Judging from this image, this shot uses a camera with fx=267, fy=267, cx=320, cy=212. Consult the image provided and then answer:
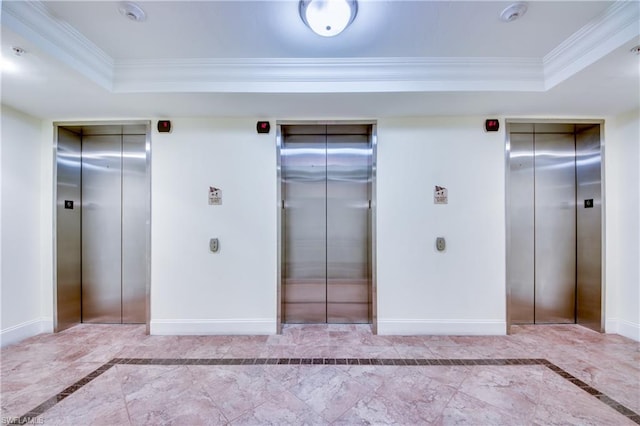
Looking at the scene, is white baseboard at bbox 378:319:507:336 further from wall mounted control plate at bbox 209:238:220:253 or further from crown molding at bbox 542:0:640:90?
crown molding at bbox 542:0:640:90

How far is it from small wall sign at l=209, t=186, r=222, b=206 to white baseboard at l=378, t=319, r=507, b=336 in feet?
8.17

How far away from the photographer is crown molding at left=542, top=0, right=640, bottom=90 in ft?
6.22

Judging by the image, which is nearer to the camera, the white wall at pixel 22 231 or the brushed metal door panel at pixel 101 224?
the white wall at pixel 22 231

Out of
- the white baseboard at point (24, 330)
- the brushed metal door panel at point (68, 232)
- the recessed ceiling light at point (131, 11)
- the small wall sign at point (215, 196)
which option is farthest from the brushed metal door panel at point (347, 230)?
the white baseboard at point (24, 330)

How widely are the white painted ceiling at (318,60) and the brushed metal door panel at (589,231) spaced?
48 centimetres

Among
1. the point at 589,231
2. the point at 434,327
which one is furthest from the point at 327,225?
the point at 589,231

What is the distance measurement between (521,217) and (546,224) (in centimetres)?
35

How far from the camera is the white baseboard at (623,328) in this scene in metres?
3.10

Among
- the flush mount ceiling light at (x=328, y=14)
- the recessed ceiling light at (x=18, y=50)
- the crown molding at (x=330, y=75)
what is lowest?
the recessed ceiling light at (x=18, y=50)

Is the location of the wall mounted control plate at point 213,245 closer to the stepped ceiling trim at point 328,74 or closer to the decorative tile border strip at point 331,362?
the decorative tile border strip at point 331,362

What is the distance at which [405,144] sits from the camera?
131 inches

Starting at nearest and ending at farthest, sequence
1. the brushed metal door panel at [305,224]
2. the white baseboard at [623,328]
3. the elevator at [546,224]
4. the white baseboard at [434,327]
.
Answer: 1. the white baseboard at [623,328]
2. the white baseboard at [434,327]
3. the elevator at [546,224]
4. the brushed metal door panel at [305,224]

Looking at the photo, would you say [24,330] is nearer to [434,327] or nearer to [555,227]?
[434,327]

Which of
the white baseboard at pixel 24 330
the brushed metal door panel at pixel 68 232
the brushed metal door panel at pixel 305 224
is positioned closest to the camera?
the white baseboard at pixel 24 330
